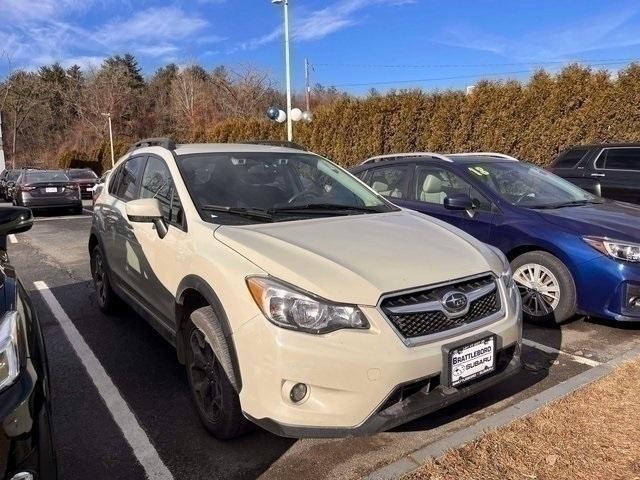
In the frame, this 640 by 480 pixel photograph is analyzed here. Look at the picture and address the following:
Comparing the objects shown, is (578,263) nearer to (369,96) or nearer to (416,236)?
(416,236)

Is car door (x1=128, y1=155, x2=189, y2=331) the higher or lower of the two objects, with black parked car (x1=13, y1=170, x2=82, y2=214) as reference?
higher

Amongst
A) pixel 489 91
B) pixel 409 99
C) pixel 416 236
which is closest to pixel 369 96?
pixel 409 99

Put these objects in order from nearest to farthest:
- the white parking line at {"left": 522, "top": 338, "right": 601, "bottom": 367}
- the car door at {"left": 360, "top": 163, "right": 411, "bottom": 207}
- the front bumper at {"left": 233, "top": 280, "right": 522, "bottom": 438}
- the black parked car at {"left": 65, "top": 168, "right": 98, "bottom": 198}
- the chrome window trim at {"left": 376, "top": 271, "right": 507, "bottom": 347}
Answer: the front bumper at {"left": 233, "top": 280, "right": 522, "bottom": 438}, the chrome window trim at {"left": 376, "top": 271, "right": 507, "bottom": 347}, the white parking line at {"left": 522, "top": 338, "right": 601, "bottom": 367}, the car door at {"left": 360, "top": 163, "right": 411, "bottom": 207}, the black parked car at {"left": 65, "top": 168, "right": 98, "bottom": 198}

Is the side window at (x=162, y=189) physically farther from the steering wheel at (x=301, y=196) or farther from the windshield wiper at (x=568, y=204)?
the windshield wiper at (x=568, y=204)

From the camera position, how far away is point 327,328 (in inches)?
96.1

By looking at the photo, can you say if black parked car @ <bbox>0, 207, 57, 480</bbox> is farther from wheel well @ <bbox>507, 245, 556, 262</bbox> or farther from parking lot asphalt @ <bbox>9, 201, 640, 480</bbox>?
wheel well @ <bbox>507, 245, 556, 262</bbox>

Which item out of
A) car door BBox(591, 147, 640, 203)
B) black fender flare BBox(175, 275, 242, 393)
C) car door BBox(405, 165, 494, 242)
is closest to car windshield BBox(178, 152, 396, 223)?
black fender flare BBox(175, 275, 242, 393)

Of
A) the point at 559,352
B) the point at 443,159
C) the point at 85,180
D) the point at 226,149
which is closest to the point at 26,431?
the point at 226,149

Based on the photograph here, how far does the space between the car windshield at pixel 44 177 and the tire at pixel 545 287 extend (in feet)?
51.3

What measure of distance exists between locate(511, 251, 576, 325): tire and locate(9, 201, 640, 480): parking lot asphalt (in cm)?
15

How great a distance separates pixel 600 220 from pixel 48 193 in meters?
15.9

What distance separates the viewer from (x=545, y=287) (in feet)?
15.4

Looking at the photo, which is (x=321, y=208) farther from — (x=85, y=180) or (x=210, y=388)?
(x=85, y=180)

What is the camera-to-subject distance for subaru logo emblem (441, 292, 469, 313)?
2.68m
